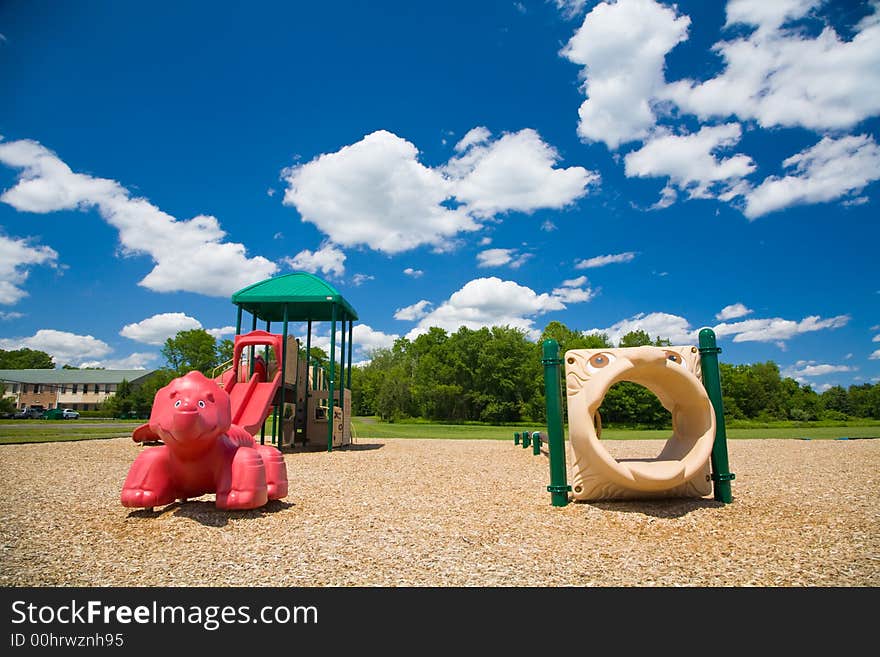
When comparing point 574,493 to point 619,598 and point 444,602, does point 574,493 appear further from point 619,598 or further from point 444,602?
point 444,602

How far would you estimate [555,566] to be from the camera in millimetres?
3908

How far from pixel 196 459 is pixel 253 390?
764 cm

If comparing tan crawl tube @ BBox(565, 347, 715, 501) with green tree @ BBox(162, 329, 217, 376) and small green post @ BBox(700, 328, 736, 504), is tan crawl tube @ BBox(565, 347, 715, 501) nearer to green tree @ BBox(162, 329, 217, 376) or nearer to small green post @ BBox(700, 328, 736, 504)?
small green post @ BBox(700, 328, 736, 504)

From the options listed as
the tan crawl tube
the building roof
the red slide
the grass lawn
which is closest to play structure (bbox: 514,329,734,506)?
the tan crawl tube

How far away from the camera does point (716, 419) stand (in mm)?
6188

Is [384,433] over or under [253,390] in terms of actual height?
under

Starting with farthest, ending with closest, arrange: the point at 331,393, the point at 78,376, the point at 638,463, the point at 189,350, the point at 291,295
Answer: the point at 78,376, the point at 189,350, the point at 331,393, the point at 291,295, the point at 638,463

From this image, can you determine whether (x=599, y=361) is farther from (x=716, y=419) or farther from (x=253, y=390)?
(x=253, y=390)

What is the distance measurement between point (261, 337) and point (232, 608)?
36.2 feet

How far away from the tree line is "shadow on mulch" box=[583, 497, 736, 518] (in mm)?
40349

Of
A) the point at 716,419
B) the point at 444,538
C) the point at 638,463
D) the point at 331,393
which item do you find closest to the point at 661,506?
the point at 638,463

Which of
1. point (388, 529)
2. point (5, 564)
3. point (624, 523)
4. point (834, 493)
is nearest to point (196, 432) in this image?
point (5, 564)

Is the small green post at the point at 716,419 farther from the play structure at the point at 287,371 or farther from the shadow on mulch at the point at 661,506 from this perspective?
the play structure at the point at 287,371

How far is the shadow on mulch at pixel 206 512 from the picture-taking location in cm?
536
